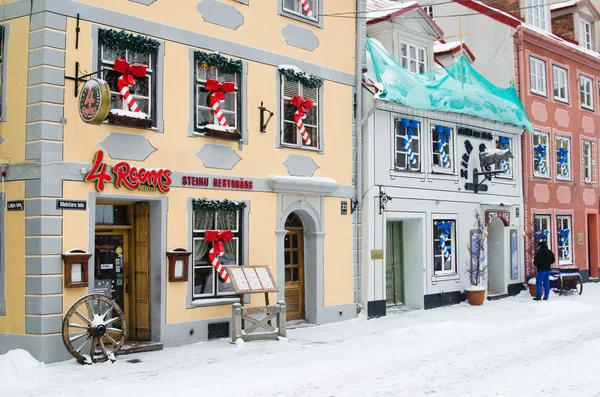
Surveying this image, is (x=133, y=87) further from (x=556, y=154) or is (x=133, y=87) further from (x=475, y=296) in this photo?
(x=556, y=154)

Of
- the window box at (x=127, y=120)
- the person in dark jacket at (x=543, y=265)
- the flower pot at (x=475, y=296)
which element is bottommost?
Result: the flower pot at (x=475, y=296)

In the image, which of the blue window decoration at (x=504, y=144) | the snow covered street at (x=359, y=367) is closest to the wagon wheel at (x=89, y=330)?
the snow covered street at (x=359, y=367)

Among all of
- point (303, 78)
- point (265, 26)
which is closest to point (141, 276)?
point (303, 78)

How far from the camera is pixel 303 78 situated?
48.8 feet

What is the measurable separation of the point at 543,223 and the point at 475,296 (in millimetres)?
5845

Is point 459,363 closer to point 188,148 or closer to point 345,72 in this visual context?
point 188,148

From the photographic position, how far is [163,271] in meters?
12.2

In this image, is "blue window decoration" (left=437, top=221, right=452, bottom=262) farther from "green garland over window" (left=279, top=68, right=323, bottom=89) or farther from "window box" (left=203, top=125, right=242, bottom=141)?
"window box" (left=203, top=125, right=242, bottom=141)

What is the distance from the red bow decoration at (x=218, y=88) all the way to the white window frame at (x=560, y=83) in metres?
14.5

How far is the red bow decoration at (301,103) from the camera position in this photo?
14570 mm

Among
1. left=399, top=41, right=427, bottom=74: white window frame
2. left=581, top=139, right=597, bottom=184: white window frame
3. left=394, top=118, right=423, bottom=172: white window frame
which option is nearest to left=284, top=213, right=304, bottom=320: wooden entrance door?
left=394, top=118, right=423, bottom=172: white window frame

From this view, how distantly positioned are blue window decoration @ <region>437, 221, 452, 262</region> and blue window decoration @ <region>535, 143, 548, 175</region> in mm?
5621

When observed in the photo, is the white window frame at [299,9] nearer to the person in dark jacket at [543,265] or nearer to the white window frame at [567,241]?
the person in dark jacket at [543,265]

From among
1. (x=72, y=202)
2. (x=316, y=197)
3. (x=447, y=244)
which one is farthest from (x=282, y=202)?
(x=447, y=244)
